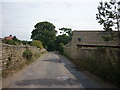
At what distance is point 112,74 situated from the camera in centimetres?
900

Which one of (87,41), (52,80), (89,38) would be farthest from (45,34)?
(52,80)

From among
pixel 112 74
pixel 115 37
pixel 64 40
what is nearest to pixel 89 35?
pixel 115 37

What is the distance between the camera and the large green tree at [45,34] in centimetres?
7750

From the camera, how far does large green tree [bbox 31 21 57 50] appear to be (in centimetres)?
7750

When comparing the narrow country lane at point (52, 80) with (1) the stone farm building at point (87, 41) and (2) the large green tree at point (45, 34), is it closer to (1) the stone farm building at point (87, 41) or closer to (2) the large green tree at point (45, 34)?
(1) the stone farm building at point (87, 41)

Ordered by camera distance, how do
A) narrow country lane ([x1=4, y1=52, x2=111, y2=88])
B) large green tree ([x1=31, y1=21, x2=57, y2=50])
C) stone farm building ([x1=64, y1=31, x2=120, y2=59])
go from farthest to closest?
1. large green tree ([x1=31, y1=21, x2=57, y2=50])
2. stone farm building ([x1=64, y1=31, x2=120, y2=59])
3. narrow country lane ([x1=4, y1=52, x2=111, y2=88])

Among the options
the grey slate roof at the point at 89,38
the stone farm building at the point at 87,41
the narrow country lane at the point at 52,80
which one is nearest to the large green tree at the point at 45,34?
the grey slate roof at the point at 89,38

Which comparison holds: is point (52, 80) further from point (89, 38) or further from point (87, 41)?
point (89, 38)

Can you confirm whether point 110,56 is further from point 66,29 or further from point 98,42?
point 66,29

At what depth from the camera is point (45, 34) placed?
3056 inches

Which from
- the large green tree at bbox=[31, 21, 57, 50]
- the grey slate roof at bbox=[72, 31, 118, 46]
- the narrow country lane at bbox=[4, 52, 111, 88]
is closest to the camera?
the narrow country lane at bbox=[4, 52, 111, 88]

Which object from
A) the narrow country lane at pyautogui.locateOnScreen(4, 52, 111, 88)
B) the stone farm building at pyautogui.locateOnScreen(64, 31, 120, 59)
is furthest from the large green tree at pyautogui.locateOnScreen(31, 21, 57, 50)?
the narrow country lane at pyautogui.locateOnScreen(4, 52, 111, 88)

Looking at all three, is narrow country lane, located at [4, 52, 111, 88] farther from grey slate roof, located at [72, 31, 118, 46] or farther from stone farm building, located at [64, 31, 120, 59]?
grey slate roof, located at [72, 31, 118, 46]

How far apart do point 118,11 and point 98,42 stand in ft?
68.0
